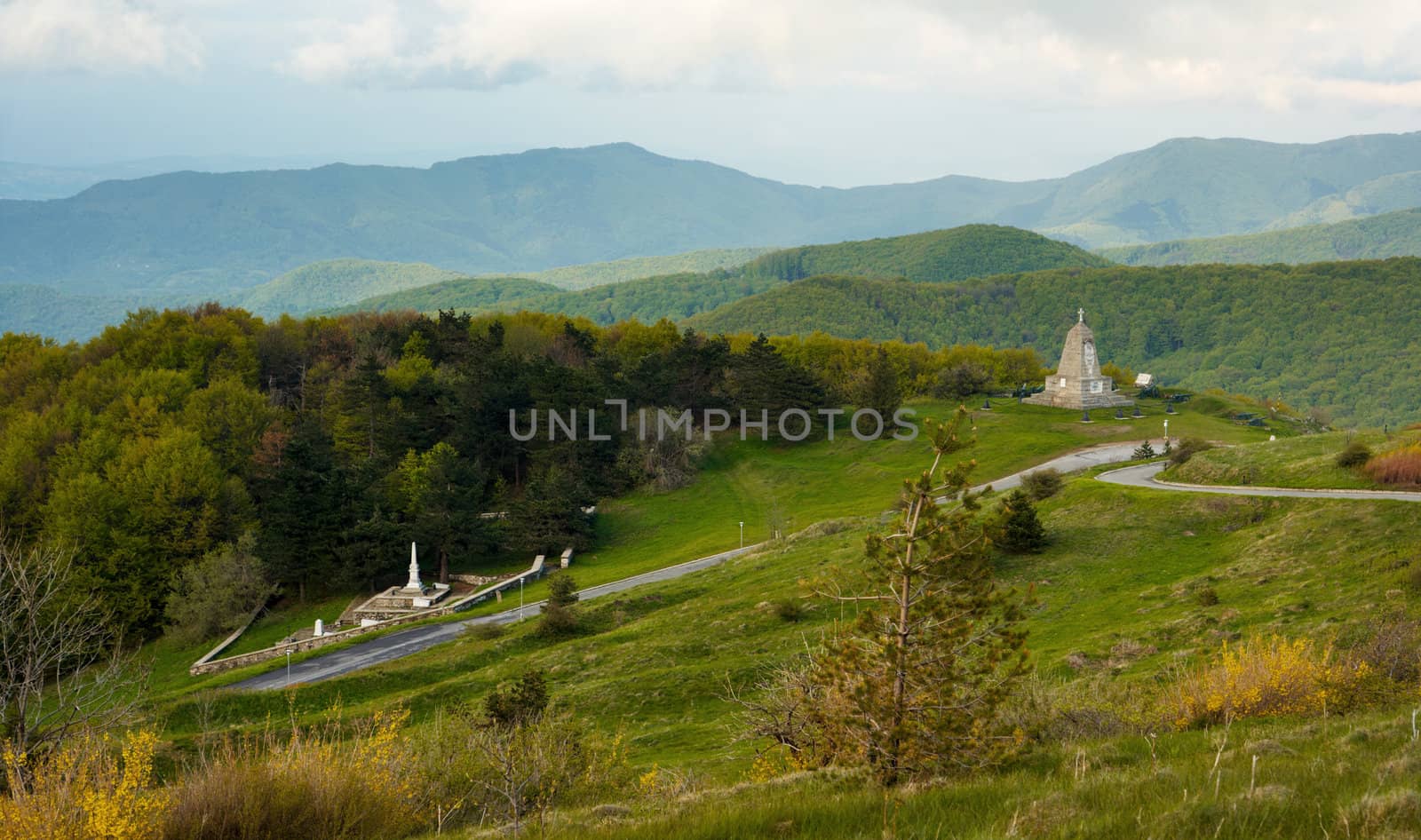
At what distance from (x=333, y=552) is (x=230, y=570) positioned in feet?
18.9

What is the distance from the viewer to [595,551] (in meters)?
61.5

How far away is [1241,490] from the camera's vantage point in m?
33.1

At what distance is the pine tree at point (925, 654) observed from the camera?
10.5m

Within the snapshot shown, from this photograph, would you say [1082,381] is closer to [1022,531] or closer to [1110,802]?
[1022,531]

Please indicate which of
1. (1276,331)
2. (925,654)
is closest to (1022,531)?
(925,654)

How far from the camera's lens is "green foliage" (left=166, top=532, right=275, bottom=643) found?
172 ft

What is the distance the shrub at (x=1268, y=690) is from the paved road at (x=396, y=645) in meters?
31.2

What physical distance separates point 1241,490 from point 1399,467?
4.57 m

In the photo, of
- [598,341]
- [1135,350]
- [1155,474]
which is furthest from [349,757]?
[1135,350]

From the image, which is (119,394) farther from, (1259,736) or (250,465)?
(1259,736)

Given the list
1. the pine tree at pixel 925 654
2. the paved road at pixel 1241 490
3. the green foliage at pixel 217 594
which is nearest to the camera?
the pine tree at pixel 925 654

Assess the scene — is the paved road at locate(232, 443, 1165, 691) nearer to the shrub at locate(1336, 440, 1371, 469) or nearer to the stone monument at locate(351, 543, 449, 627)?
the stone monument at locate(351, 543, 449, 627)

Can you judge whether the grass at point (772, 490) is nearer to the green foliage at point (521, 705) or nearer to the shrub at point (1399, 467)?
the shrub at point (1399, 467)

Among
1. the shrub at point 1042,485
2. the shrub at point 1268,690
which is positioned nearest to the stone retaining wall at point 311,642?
the shrub at point 1042,485
